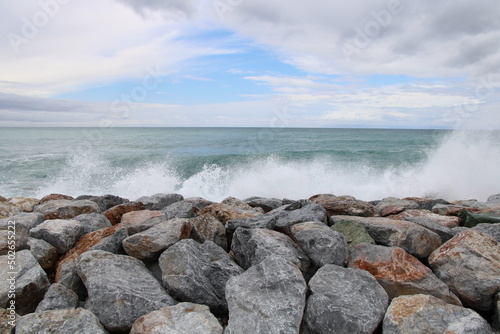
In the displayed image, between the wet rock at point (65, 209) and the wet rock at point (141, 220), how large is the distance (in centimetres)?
118

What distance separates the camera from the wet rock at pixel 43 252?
4.16 m

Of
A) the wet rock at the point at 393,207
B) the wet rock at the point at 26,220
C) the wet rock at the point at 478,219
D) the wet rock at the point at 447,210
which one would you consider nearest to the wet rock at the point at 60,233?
the wet rock at the point at 26,220

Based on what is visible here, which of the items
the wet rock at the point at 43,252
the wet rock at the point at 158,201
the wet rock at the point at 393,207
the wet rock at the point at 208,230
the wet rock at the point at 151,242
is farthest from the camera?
the wet rock at the point at 158,201

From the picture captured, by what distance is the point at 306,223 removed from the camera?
438 centimetres

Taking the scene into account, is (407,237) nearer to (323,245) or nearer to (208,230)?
(323,245)

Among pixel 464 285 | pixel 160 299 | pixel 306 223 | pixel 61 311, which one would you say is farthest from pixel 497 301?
pixel 61 311

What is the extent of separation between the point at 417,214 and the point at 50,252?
5.08 m

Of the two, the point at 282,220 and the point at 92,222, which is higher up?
the point at 282,220

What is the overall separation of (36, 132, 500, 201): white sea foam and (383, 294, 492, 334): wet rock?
995cm

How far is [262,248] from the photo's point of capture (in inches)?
154

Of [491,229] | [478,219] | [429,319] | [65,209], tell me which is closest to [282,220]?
[429,319]

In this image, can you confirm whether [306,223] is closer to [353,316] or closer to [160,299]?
[353,316]

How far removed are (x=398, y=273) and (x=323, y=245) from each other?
2.49 ft

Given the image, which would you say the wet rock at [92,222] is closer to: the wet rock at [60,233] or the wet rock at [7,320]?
the wet rock at [60,233]
